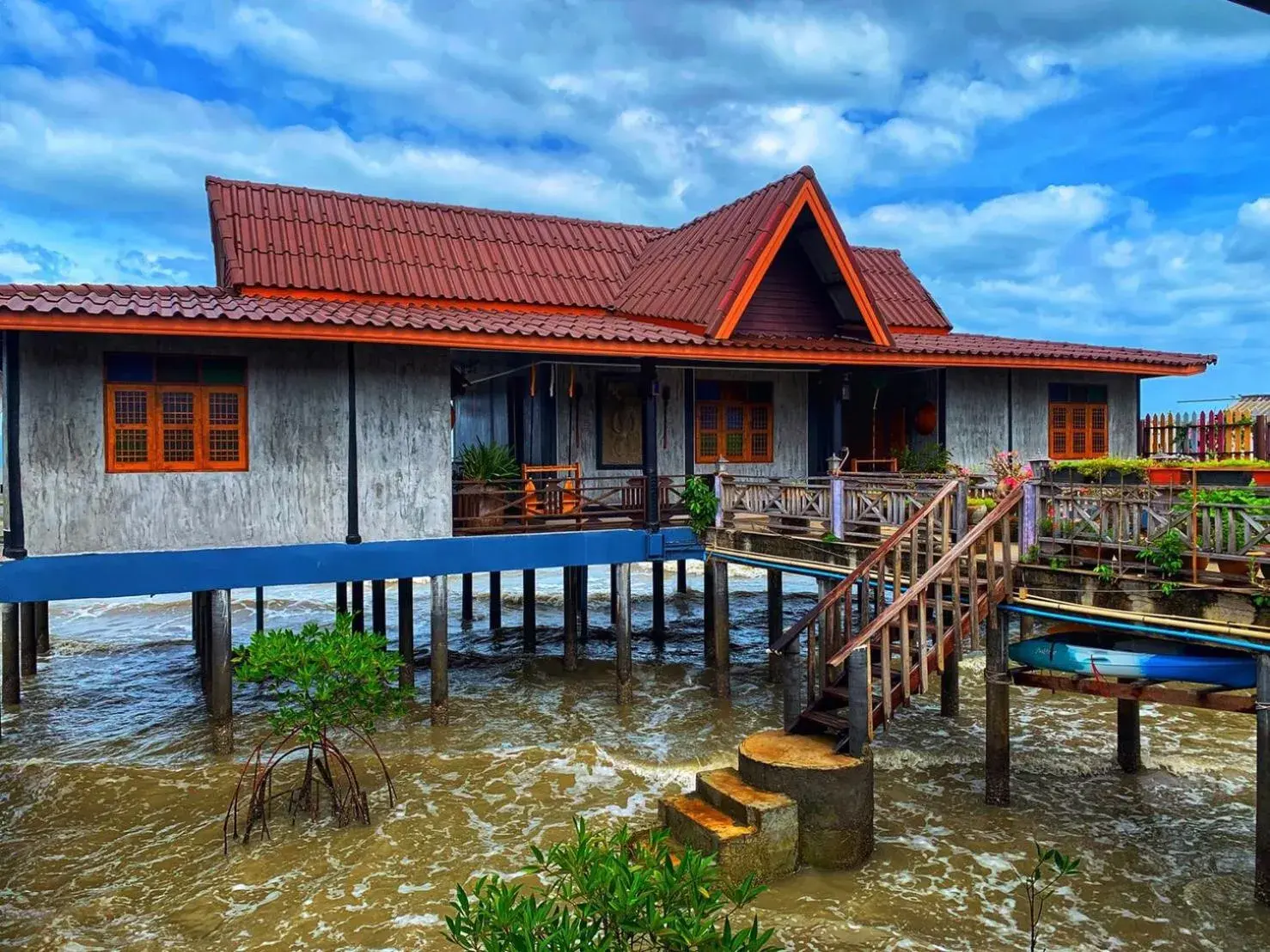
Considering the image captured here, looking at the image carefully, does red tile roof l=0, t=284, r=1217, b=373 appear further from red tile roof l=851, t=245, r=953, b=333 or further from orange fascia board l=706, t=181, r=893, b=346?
red tile roof l=851, t=245, r=953, b=333

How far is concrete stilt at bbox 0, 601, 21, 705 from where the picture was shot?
15.7 m

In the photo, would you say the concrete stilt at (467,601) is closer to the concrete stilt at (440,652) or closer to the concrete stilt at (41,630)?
the concrete stilt at (440,652)

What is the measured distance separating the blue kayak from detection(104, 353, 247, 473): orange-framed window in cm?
1071

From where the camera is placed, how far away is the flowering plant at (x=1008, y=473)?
40.8 ft

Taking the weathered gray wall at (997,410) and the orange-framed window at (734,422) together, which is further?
the weathered gray wall at (997,410)

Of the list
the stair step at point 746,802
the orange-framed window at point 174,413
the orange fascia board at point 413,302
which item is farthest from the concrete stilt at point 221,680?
the stair step at point 746,802

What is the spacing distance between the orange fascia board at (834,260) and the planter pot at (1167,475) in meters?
4.91

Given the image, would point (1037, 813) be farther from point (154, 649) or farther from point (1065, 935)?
point (154, 649)

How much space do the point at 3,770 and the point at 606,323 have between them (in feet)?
37.9

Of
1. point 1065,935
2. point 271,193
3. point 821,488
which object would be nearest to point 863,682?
point 1065,935

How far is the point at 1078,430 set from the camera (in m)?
19.9

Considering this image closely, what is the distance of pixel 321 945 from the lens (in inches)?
347

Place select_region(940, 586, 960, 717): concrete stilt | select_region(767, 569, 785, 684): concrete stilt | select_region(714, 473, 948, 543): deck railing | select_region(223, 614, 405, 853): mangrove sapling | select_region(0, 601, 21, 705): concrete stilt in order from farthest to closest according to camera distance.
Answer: select_region(767, 569, 785, 684): concrete stilt
select_region(0, 601, 21, 705): concrete stilt
select_region(940, 586, 960, 717): concrete stilt
select_region(714, 473, 948, 543): deck railing
select_region(223, 614, 405, 853): mangrove sapling

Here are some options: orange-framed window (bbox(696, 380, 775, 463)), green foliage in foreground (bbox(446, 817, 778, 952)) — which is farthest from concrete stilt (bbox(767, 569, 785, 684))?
green foliage in foreground (bbox(446, 817, 778, 952))
